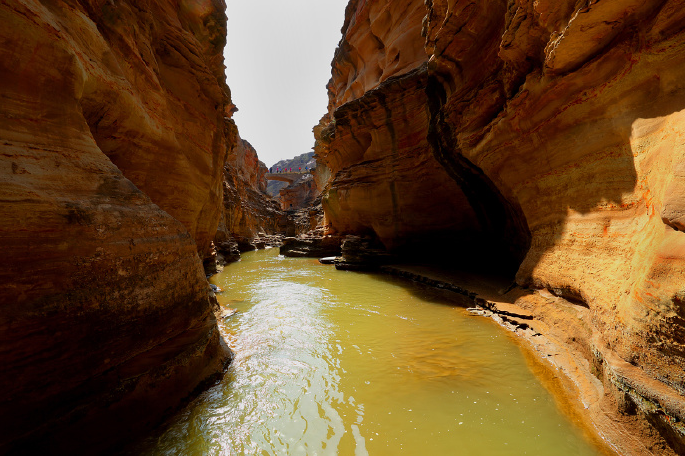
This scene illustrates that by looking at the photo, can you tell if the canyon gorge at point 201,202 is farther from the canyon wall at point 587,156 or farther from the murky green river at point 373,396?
the murky green river at point 373,396

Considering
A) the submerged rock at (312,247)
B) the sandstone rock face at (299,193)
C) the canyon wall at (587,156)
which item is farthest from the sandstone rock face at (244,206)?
the canyon wall at (587,156)

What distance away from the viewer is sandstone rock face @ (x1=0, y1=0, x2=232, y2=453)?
7.07 ft

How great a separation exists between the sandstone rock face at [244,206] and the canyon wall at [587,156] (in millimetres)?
11308

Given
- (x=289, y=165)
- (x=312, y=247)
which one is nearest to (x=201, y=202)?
(x=312, y=247)

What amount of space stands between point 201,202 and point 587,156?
32.9ft

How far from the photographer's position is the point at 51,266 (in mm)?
2359

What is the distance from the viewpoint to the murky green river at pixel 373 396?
254 centimetres

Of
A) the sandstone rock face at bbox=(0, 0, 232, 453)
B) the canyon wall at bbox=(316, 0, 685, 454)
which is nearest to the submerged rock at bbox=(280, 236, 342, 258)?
the canyon wall at bbox=(316, 0, 685, 454)

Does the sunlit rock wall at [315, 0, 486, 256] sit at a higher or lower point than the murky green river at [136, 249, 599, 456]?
higher

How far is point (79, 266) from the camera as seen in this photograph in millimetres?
2514

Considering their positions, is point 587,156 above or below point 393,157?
below

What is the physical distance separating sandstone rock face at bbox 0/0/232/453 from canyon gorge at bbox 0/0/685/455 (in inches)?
0.7

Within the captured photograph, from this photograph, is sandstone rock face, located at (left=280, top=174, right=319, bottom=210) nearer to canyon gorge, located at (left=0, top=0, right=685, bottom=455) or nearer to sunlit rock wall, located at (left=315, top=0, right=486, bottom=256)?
sunlit rock wall, located at (left=315, top=0, right=486, bottom=256)

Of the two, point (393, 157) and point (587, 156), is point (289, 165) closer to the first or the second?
point (393, 157)
